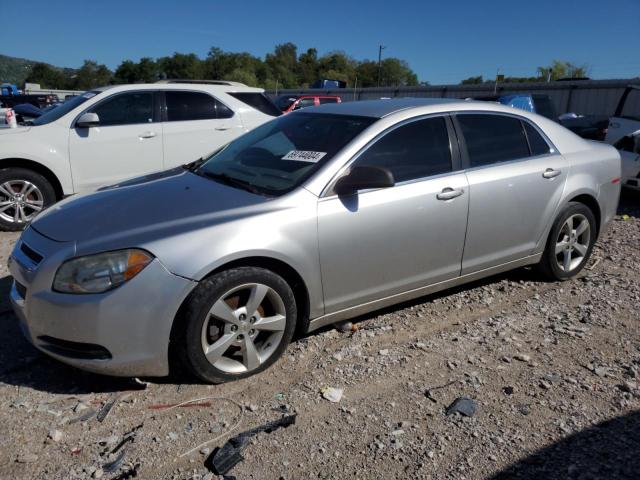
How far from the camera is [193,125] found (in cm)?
705

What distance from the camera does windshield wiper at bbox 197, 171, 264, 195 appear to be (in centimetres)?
329

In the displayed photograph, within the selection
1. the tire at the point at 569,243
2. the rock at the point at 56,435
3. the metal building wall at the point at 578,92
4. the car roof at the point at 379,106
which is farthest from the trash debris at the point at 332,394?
the metal building wall at the point at 578,92

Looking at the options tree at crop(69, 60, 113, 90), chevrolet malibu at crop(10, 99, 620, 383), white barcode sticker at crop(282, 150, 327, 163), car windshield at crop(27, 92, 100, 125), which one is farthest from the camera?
tree at crop(69, 60, 113, 90)

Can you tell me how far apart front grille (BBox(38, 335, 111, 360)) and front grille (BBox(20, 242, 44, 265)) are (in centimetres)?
41

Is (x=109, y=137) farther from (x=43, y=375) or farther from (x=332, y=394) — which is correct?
(x=332, y=394)

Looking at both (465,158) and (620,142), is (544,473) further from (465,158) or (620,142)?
(620,142)

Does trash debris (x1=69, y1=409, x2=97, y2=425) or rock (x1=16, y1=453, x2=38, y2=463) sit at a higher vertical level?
rock (x1=16, y1=453, x2=38, y2=463)

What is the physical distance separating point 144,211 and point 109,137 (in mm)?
3936

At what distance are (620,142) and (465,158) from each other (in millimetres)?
5427

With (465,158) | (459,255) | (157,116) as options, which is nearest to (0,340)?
(459,255)

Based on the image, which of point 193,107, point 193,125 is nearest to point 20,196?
point 193,125

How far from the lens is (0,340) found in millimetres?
3520

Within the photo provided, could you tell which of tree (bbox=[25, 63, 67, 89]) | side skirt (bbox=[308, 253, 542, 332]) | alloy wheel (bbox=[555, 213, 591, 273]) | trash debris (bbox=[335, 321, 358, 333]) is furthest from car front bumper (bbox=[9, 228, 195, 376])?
tree (bbox=[25, 63, 67, 89])

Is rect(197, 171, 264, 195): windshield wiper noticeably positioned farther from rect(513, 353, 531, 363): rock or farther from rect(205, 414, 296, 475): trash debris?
rect(513, 353, 531, 363): rock
